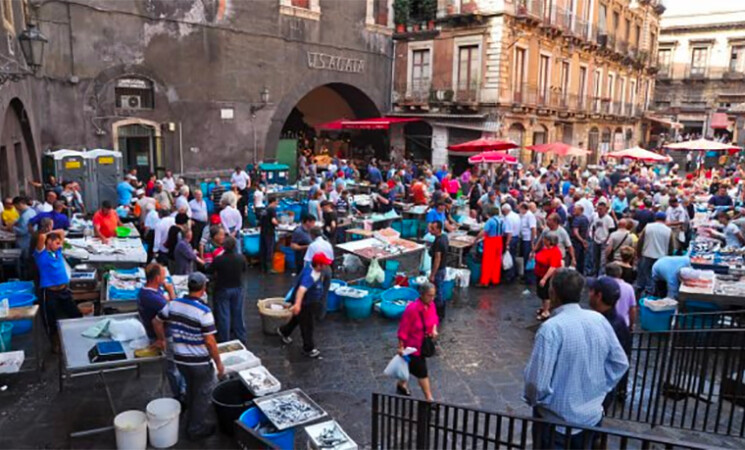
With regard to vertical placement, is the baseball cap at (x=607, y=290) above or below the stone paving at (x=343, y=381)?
above

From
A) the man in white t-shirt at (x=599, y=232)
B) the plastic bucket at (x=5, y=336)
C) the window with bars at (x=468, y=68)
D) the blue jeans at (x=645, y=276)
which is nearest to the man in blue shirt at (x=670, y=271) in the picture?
the blue jeans at (x=645, y=276)

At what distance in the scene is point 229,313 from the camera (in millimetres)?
7297

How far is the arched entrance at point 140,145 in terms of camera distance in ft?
60.8

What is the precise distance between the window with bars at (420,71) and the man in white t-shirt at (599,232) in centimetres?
1599

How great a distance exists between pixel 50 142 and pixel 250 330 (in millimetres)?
11861

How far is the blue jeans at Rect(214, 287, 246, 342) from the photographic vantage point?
7.23 m

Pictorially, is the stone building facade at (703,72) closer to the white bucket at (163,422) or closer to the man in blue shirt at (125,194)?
the man in blue shirt at (125,194)

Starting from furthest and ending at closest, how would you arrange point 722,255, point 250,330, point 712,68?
point 712,68
point 722,255
point 250,330

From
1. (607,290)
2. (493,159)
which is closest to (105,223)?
(607,290)

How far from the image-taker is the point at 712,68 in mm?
46406

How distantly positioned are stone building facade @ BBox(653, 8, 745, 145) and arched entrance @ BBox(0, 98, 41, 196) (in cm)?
4619

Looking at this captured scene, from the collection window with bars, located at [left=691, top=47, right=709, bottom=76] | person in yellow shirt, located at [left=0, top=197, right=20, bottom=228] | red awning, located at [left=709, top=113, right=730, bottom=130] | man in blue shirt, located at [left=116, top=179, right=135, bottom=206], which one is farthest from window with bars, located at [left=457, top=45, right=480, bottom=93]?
window with bars, located at [left=691, top=47, right=709, bottom=76]

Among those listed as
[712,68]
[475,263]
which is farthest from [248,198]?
[712,68]

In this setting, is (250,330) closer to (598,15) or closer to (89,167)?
(89,167)
